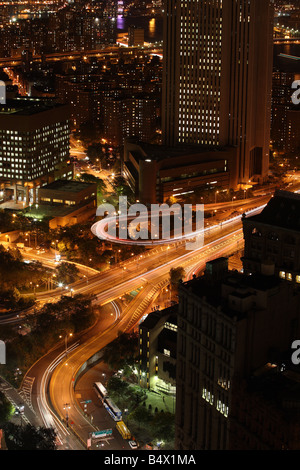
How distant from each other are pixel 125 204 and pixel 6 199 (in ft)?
30.8

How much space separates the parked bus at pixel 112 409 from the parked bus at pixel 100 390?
448 mm

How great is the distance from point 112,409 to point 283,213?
10209mm

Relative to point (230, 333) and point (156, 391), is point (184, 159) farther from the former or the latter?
point (230, 333)

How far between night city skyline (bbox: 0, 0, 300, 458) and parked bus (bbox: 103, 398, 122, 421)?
80mm

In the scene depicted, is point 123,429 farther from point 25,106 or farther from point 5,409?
point 25,106

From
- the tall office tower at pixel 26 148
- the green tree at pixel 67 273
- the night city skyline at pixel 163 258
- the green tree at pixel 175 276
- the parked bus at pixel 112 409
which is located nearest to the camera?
the night city skyline at pixel 163 258

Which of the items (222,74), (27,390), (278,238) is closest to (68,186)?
(222,74)

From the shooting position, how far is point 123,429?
31.9m

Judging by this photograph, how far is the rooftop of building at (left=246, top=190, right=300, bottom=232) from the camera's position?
32.2 metres

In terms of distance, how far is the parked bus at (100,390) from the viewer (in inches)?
1347

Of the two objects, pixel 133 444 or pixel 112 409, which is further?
pixel 112 409

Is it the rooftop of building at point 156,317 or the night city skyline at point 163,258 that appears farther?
the rooftop of building at point 156,317

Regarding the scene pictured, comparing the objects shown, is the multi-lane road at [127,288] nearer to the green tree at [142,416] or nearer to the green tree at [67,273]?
the green tree at [67,273]

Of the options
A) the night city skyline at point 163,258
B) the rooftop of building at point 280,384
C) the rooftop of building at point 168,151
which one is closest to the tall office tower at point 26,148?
the night city skyline at point 163,258
